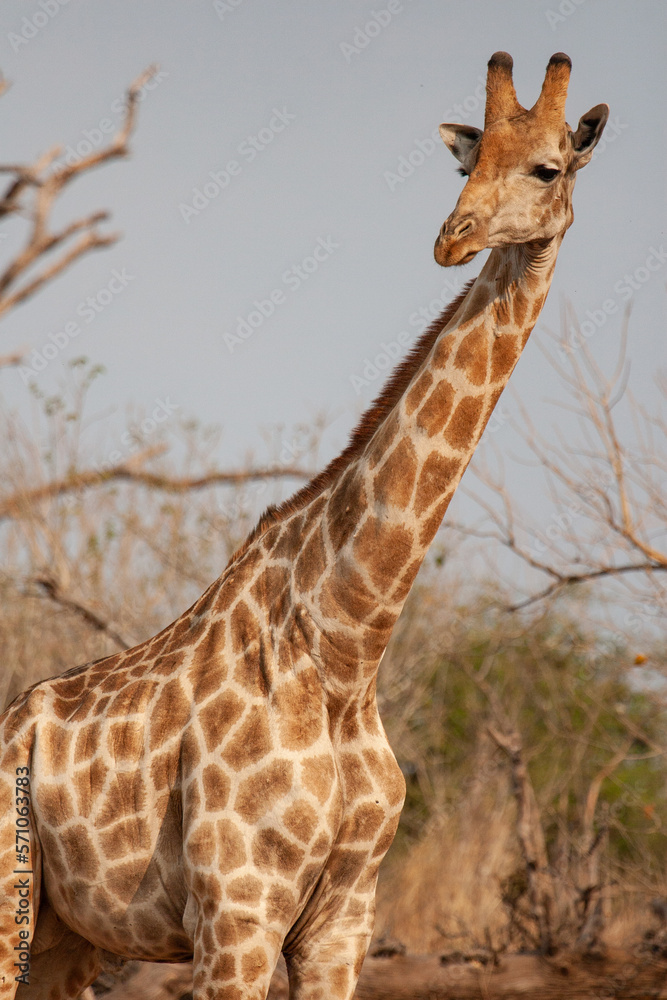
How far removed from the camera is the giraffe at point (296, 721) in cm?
323

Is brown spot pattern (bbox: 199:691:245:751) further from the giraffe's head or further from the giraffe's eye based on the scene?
the giraffe's eye

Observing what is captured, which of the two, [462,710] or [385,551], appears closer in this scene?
[385,551]

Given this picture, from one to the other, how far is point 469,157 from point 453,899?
10801mm

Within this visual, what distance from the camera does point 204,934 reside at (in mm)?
3260

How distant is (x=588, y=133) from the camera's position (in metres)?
3.35

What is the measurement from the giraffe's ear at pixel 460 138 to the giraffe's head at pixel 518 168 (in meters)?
0.26

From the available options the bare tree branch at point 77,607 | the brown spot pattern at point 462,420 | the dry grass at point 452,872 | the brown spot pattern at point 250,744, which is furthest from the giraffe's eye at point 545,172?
the dry grass at point 452,872

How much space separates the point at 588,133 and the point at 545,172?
1.02 ft

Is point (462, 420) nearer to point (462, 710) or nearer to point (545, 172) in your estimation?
point (545, 172)

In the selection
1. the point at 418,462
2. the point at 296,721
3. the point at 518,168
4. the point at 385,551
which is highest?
the point at 518,168

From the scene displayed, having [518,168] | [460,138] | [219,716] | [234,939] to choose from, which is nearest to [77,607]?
[219,716]

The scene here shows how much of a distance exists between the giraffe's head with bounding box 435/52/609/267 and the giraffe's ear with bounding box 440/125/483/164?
0.26 m

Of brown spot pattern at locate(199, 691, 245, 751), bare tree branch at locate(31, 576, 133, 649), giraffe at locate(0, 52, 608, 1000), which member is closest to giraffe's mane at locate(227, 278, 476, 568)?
giraffe at locate(0, 52, 608, 1000)

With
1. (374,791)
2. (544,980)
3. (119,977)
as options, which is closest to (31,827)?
(374,791)
